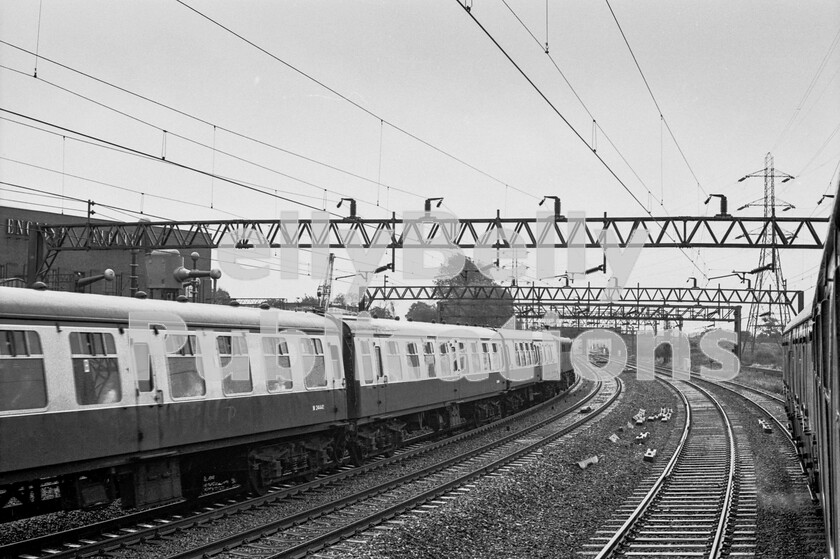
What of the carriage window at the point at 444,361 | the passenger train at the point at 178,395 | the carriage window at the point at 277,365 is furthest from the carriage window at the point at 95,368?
the carriage window at the point at 444,361

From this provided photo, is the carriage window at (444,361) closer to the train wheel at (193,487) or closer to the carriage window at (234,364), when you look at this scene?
the carriage window at (234,364)

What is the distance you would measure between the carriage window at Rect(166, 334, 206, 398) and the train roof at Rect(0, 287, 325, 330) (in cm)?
32

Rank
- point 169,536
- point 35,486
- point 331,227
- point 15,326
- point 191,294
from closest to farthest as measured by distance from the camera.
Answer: point 15,326 < point 35,486 < point 169,536 < point 191,294 < point 331,227

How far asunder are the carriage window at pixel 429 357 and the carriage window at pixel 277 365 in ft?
21.3

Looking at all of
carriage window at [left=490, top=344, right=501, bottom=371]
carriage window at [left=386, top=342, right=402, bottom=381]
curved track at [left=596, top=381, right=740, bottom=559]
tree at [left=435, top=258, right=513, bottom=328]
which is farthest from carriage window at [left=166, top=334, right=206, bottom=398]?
tree at [left=435, top=258, right=513, bottom=328]

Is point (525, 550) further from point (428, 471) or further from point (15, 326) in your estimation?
point (15, 326)

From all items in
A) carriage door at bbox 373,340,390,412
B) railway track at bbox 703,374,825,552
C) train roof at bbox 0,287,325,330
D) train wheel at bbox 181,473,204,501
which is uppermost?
train roof at bbox 0,287,325,330

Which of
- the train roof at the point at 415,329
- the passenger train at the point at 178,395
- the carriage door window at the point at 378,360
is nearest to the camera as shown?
the passenger train at the point at 178,395

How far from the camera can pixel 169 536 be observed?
10.1 meters

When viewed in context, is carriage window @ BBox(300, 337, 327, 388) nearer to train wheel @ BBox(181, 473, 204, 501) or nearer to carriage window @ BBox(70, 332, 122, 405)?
train wheel @ BBox(181, 473, 204, 501)

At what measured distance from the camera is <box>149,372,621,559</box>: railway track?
31.7 feet

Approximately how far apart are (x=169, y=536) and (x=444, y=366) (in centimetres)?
1149

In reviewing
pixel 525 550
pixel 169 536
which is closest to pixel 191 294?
pixel 169 536

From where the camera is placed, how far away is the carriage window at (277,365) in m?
12.9
